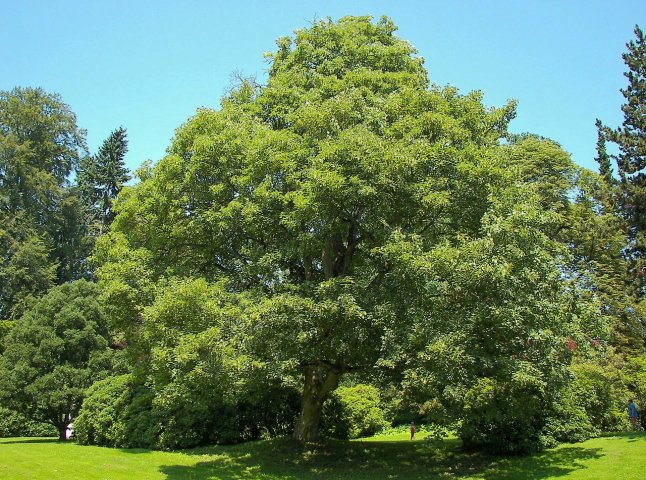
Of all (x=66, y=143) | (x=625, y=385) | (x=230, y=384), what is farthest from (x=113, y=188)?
(x=625, y=385)

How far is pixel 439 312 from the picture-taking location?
1484cm

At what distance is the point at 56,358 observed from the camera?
25312 millimetres

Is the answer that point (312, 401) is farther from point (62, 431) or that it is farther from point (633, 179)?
point (633, 179)

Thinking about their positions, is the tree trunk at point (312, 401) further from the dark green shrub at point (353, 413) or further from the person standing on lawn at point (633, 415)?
the person standing on lawn at point (633, 415)

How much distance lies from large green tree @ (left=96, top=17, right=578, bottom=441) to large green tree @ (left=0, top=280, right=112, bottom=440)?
22.3 ft

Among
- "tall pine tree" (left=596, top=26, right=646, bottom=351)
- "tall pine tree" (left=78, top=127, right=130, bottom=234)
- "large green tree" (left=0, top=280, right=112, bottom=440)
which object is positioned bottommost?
"large green tree" (left=0, top=280, right=112, bottom=440)

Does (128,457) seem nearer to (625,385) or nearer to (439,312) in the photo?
(439,312)

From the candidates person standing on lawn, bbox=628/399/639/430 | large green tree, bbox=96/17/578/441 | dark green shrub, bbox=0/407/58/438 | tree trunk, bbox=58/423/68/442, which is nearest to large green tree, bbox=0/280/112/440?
tree trunk, bbox=58/423/68/442

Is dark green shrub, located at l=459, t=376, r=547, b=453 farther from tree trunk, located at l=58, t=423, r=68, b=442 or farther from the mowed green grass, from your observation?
tree trunk, located at l=58, t=423, r=68, b=442

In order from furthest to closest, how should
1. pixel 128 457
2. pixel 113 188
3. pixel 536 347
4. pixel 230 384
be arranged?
pixel 113 188
pixel 128 457
pixel 230 384
pixel 536 347

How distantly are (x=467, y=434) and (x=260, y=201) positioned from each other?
11271mm

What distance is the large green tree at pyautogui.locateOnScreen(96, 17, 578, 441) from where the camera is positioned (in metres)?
14.5

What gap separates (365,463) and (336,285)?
7502 millimetres

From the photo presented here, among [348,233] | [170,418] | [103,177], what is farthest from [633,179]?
[103,177]
